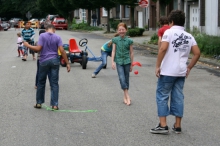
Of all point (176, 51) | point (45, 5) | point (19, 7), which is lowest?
point (176, 51)

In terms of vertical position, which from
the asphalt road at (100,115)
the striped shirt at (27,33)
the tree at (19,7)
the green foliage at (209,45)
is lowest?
the asphalt road at (100,115)

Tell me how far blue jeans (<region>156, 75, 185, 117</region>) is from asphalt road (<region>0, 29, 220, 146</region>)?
0.37 meters

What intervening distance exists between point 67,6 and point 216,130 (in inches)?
2183

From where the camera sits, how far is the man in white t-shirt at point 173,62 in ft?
24.0

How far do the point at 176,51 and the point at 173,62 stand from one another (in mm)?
166

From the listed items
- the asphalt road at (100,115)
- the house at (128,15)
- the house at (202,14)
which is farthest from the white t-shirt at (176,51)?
the house at (128,15)

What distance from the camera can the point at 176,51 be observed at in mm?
7340

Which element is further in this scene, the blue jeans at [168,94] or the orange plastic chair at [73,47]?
the orange plastic chair at [73,47]

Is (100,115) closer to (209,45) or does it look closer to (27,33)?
(27,33)

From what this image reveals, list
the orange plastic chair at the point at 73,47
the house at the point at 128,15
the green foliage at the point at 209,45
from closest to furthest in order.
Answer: the orange plastic chair at the point at 73,47, the green foliage at the point at 209,45, the house at the point at 128,15

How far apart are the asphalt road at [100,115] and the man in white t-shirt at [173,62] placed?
471 mm

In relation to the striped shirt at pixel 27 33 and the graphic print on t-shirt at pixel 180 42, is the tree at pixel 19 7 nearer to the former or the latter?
the striped shirt at pixel 27 33

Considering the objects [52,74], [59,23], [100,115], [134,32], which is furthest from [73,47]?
[59,23]

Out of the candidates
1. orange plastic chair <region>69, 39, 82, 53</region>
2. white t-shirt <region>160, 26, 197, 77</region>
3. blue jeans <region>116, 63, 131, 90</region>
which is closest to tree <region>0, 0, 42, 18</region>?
orange plastic chair <region>69, 39, 82, 53</region>
